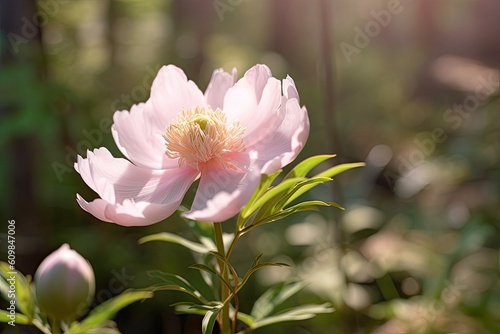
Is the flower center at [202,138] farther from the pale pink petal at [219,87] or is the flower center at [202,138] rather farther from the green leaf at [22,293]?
the green leaf at [22,293]

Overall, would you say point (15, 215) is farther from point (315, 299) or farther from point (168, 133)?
point (168, 133)

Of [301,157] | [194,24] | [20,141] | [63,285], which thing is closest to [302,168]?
[63,285]

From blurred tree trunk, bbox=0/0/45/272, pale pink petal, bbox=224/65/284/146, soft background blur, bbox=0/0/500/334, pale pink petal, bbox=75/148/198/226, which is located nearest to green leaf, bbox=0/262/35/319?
pale pink petal, bbox=75/148/198/226

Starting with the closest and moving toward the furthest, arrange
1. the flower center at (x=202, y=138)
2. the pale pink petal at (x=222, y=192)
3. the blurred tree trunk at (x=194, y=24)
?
the pale pink petal at (x=222, y=192) → the flower center at (x=202, y=138) → the blurred tree trunk at (x=194, y=24)

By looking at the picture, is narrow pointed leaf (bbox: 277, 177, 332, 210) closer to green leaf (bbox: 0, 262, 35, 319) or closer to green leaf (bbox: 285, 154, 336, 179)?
green leaf (bbox: 285, 154, 336, 179)

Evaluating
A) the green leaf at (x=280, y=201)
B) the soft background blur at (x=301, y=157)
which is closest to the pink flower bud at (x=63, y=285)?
the green leaf at (x=280, y=201)

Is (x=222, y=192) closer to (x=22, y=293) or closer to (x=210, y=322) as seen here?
(x=210, y=322)
